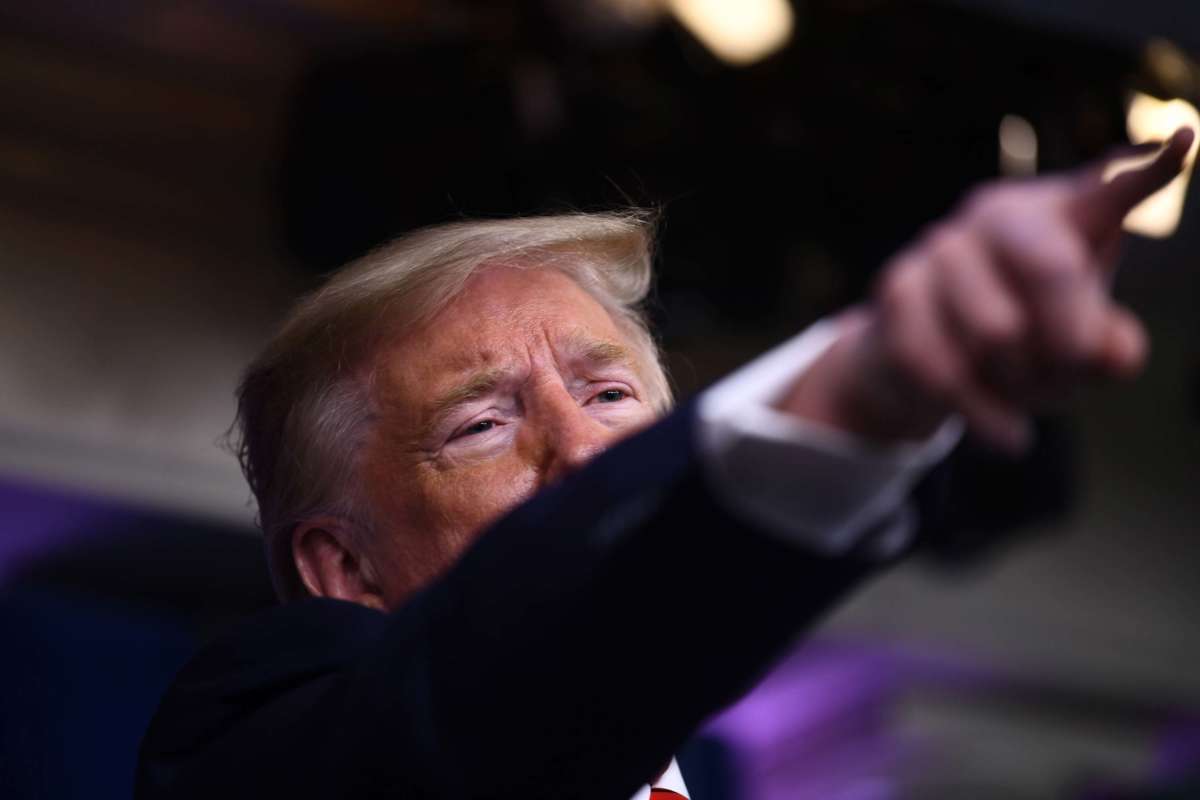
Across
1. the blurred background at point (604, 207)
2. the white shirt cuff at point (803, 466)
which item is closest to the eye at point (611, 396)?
the blurred background at point (604, 207)

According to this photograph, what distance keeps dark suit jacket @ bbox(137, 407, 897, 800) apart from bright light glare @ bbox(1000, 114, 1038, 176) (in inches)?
104

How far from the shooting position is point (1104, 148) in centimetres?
323

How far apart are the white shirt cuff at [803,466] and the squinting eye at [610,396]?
0.65 metres

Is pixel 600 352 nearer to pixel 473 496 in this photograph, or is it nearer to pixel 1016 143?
pixel 473 496

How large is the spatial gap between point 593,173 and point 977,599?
301 centimetres

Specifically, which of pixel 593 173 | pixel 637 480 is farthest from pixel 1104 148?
pixel 637 480

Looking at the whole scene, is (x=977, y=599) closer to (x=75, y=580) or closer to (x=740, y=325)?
(x=740, y=325)

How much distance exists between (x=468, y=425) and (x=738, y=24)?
2074mm

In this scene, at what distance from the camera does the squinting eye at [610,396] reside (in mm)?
1296

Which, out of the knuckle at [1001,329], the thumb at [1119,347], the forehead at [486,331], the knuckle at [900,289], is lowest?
the thumb at [1119,347]

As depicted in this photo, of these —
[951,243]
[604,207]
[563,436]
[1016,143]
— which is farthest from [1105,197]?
[1016,143]

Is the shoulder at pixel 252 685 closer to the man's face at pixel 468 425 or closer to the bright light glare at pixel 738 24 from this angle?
the man's face at pixel 468 425

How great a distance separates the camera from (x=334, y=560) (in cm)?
125

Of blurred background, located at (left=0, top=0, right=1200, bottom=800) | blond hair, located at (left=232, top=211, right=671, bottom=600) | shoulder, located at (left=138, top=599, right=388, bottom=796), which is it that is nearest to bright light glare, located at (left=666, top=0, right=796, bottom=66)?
blurred background, located at (left=0, top=0, right=1200, bottom=800)
